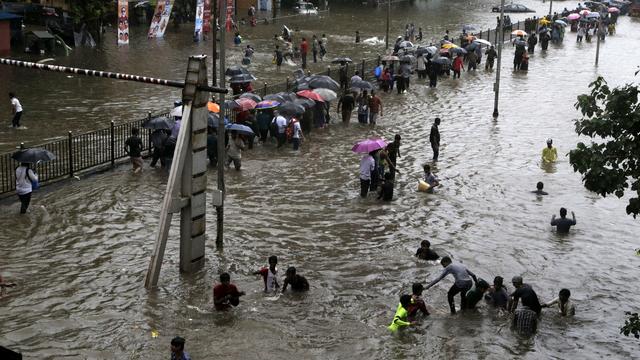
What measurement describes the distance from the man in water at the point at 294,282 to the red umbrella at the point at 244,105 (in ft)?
38.9

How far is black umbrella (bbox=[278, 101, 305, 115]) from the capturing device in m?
26.7

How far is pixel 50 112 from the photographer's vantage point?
2997 centimetres

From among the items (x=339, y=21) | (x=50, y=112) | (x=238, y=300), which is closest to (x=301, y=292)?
(x=238, y=300)

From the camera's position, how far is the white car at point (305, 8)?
223 feet

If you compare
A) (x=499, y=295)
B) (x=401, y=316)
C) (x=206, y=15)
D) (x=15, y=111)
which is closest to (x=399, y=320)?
(x=401, y=316)


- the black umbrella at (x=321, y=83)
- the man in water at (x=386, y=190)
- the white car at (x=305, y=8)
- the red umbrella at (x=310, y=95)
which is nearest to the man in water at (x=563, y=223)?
the man in water at (x=386, y=190)

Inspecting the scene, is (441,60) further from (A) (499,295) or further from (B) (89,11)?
(A) (499,295)

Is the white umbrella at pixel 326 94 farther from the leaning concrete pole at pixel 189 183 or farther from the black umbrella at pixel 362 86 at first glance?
the leaning concrete pole at pixel 189 183

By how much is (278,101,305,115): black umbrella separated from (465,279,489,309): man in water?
12.7 metres

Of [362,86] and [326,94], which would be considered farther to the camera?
[362,86]

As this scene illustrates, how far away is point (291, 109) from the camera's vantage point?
26.7 m

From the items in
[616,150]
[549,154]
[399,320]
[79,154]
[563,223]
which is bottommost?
Answer: [399,320]

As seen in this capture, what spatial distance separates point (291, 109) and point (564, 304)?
44.3 feet

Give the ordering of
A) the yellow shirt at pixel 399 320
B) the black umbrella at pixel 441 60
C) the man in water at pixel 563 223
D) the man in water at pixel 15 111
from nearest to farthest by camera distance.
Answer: the yellow shirt at pixel 399 320, the man in water at pixel 563 223, the man in water at pixel 15 111, the black umbrella at pixel 441 60
